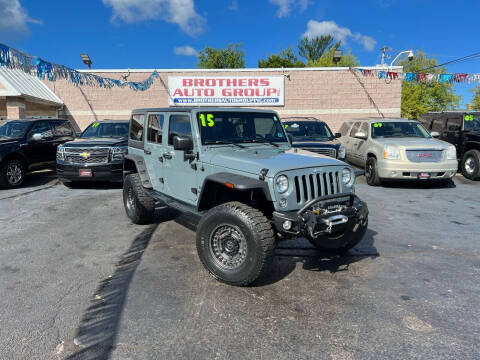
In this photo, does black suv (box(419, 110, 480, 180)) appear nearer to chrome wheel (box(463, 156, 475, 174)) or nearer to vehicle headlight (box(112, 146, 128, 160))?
chrome wheel (box(463, 156, 475, 174))

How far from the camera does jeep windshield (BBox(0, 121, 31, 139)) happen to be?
31.7 feet

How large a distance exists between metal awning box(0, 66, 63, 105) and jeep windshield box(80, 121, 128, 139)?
6269 mm

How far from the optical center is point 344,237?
12.0 ft

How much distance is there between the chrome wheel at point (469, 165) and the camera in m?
10.1

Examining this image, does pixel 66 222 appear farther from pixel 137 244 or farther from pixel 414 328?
pixel 414 328

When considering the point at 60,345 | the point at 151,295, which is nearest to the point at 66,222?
the point at 151,295

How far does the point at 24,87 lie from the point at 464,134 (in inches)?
673

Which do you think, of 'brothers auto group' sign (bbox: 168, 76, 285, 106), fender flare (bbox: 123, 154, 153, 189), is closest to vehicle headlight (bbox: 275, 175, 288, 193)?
fender flare (bbox: 123, 154, 153, 189)

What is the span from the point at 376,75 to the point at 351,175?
1615 cm

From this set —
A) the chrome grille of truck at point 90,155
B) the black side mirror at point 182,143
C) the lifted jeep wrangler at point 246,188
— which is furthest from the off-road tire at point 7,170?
the black side mirror at point 182,143

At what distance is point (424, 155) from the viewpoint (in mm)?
8570

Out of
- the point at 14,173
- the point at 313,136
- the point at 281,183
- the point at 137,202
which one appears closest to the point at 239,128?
the point at 281,183

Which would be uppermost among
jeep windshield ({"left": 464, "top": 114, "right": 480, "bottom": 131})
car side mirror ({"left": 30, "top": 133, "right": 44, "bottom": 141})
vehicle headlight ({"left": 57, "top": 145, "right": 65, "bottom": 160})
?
jeep windshield ({"left": 464, "top": 114, "right": 480, "bottom": 131})

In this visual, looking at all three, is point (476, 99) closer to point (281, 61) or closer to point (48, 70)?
point (281, 61)
